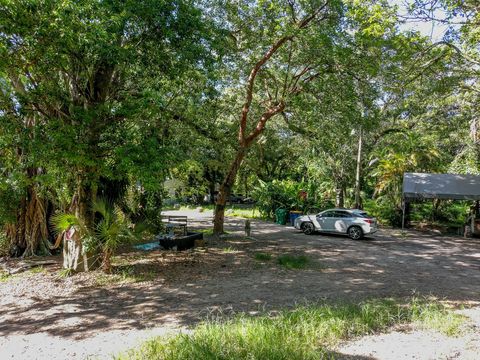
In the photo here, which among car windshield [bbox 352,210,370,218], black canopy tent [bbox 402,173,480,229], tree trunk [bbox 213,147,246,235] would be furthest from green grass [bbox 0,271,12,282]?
black canopy tent [bbox 402,173,480,229]

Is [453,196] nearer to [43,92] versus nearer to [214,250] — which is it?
[214,250]

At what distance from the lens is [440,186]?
20656 mm

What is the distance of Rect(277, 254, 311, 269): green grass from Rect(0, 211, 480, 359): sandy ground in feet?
1.30

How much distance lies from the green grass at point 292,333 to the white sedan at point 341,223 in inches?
424

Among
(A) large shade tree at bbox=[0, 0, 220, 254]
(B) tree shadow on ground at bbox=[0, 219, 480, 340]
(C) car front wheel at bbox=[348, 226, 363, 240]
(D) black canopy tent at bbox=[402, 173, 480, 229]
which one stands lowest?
(B) tree shadow on ground at bbox=[0, 219, 480, 340]

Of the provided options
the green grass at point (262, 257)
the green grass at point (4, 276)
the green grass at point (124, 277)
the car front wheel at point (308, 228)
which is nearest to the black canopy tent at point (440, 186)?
the car front wheel at point (308, 228)

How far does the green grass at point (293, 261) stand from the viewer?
11.5 m

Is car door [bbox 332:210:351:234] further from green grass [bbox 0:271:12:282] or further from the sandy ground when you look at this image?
green grass [bbox 0:271:12:282]

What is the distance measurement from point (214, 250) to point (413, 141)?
16.3m

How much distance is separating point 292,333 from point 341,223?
44.7ft

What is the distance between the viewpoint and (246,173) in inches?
1684

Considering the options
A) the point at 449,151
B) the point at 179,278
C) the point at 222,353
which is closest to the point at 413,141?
the point at 449,151

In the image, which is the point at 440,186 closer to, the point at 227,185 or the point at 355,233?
the point at 355,233

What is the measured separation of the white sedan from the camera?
17.6 m
